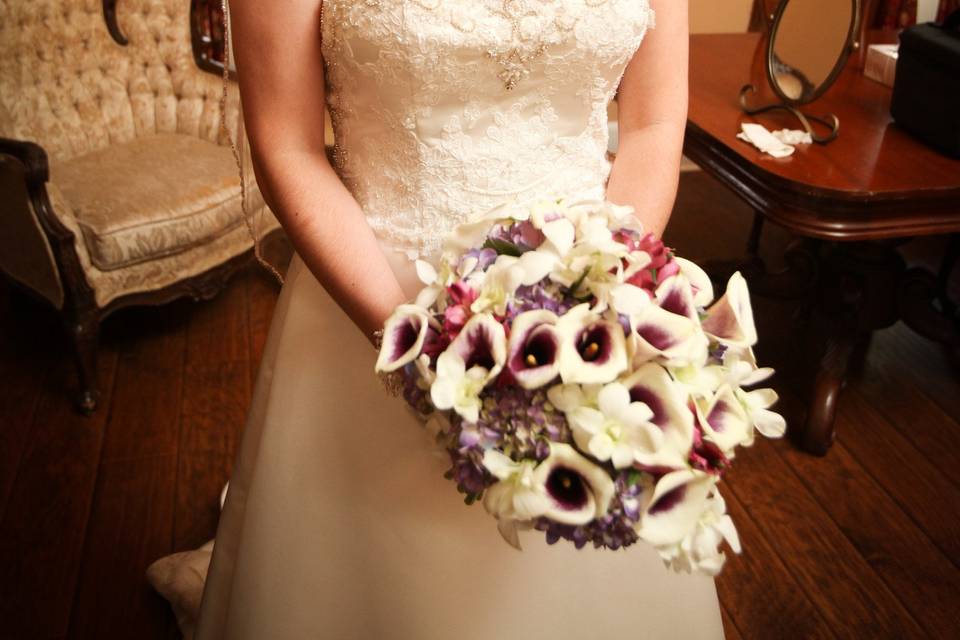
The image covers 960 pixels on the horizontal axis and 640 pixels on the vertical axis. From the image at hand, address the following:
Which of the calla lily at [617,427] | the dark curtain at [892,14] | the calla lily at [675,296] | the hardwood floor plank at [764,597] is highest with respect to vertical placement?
the calla lily at [675,296]

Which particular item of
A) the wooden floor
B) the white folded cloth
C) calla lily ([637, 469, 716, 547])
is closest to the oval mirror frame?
the white folded cloth

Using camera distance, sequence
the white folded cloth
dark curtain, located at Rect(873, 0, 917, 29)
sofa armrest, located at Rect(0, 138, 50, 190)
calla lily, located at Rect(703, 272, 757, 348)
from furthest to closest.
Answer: dark curtain, located at Rect(873, 0, 917, 29) → sofa armrest, located at Rect(0, 138, 50, 190) → the white folded cloth → calla lily, located at Rect(703, 272, 757, 348)

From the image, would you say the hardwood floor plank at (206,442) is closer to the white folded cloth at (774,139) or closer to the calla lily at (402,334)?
the calla lily at (402,334)

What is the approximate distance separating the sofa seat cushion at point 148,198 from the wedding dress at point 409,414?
52.4 inches

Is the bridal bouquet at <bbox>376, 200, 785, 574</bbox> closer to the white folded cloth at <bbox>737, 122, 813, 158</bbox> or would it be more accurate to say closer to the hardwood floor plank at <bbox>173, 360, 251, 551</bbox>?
the white folded cloth at <bbox>737, 122, 813, 158</bbox>

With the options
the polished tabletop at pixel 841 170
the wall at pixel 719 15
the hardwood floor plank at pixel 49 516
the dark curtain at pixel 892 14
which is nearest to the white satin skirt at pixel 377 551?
the hardwood floor plank at pixel 49 516

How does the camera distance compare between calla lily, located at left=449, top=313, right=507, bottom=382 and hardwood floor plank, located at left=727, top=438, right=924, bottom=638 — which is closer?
calla lily, located at left=449, top=313, right=507, bottom=382

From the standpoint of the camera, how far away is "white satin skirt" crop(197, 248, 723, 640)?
102 cm

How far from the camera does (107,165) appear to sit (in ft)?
8.15

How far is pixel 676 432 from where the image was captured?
2.21 ft

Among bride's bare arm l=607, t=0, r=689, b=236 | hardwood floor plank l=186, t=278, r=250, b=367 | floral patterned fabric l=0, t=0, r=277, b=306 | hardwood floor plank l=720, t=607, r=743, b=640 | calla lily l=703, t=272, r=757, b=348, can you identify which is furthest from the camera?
hardwood floor plank l=186, t=278, r=250, b=367

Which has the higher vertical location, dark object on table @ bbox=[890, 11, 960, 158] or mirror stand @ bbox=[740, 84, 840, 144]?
dark object on table @ bbox=[890, 11, 960, 158]

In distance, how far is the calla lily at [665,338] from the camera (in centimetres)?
68

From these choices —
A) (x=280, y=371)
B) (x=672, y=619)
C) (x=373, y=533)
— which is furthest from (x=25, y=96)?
(x=672, y=619)
